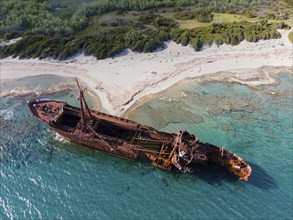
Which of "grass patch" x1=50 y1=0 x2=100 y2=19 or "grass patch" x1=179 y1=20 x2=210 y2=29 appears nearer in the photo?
"grass patch" x1=179 y1=20 x2=210 y2=29

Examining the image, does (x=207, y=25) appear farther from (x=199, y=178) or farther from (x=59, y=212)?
(x=59, y=212)

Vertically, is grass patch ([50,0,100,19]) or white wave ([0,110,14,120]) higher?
grass patch ([50,0,100,19])

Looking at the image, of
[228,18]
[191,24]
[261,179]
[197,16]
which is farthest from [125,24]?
[261,179]

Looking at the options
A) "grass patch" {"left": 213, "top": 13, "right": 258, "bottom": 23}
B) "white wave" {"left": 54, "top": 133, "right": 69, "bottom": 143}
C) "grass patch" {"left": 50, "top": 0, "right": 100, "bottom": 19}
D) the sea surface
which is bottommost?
the sea surface

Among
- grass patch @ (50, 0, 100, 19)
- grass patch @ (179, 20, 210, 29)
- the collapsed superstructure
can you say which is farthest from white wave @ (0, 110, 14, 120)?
Result: grass patch @ (179, 20, 210, 29)

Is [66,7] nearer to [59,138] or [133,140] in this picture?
[59,138]

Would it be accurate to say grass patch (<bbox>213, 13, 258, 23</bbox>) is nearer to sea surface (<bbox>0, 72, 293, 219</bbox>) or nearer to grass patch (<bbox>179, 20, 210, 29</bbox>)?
grass patch (<bbox>179, 20, 210, 29</bbox>)

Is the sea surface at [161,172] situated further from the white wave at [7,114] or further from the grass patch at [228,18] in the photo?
the grass patch at [228,18]
